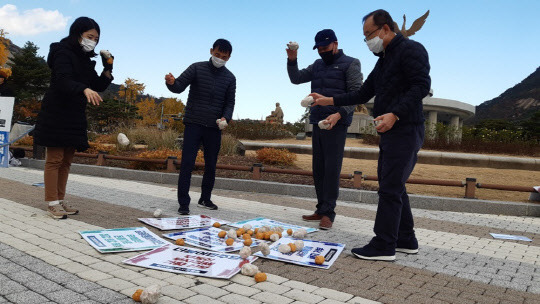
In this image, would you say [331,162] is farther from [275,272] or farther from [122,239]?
[122,239]

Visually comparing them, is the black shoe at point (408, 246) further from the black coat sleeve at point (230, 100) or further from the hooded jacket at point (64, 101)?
the hooded jacket at point (64, 101)

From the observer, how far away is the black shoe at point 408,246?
3729 mm

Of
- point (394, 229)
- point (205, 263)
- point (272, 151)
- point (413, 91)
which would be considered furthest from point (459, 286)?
point (272, 151)

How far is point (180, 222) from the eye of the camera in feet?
14.3

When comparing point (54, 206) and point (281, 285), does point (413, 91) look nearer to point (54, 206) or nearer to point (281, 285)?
point (281, 285)

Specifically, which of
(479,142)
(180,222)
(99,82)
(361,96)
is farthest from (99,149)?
(479,142)

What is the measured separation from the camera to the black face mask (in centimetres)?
470

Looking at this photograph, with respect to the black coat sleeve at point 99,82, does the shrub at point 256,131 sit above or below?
above

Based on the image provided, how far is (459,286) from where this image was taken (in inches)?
111

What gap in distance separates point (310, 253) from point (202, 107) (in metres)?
2.54

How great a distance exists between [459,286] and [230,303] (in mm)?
1618

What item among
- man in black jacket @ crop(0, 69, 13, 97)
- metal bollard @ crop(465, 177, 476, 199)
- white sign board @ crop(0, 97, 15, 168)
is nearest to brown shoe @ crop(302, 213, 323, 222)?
metal bollard @ crop(465, 177, 476, 199)

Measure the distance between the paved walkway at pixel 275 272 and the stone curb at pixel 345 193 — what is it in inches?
85.9

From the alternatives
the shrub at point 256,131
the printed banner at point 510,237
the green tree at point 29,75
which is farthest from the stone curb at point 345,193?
the green tree at point 29,75
